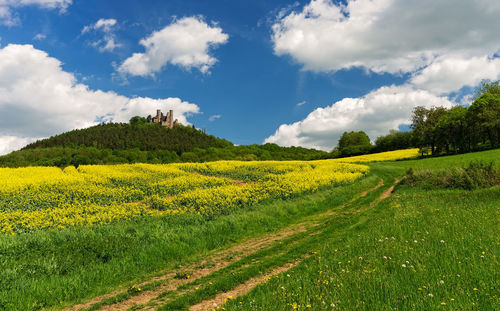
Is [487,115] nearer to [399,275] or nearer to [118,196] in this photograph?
[399,275]

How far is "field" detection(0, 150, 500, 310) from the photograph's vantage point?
5.70 meters

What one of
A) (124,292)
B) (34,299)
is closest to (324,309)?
(124,292)

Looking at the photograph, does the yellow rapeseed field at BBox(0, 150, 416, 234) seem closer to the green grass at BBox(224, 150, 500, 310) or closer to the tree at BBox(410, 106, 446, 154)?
the green grass at BBox(224, 150, 500, 310)

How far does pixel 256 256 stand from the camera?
10.3 meters

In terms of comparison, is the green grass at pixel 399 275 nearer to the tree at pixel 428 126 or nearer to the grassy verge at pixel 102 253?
the grassy verge at pixel 102 253

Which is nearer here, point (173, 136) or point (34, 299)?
point (34, 299)

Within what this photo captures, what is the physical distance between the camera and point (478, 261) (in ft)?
20.7

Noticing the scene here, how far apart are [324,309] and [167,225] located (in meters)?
11.4

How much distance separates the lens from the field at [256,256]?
5699mm

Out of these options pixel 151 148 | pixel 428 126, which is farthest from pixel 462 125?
pixel 151 148

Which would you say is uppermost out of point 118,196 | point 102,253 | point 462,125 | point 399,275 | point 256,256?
point 462,125

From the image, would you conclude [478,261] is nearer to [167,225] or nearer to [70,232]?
[167,225]

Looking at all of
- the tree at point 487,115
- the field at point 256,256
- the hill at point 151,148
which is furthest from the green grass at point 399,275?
the hill at point 151,148

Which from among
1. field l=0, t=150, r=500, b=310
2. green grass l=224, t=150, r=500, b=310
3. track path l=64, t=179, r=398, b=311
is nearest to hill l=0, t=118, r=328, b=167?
field l=0, t=150, r=500, b=310
